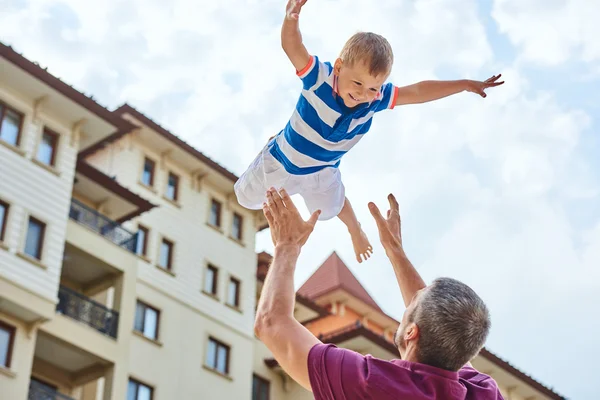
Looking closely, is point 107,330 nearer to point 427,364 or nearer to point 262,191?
point 262,191

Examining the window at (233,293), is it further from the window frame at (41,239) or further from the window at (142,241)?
the window frame at (41,239)

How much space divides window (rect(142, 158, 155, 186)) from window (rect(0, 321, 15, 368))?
1025 centimetres

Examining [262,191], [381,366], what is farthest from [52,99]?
[381,366]

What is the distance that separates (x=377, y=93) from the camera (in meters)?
6.95

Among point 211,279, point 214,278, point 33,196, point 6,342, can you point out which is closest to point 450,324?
point 6,342

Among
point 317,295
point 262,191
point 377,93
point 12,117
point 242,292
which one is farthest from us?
point 317,295

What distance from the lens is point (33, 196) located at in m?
30.9

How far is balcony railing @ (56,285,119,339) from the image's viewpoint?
103ft

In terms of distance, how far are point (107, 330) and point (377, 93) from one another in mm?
26294

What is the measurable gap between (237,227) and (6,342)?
1398 cm

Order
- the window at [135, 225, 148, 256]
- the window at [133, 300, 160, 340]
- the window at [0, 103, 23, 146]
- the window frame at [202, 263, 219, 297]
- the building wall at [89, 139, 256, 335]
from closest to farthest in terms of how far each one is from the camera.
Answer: the window at [0, 103, 23, 146] → the window at [133, 300, 160, 340] → the window at [135, 225, 148, 256] → the building wall at [89, 139, 256, 335] → the window frame at [202, 263, 219, 297]

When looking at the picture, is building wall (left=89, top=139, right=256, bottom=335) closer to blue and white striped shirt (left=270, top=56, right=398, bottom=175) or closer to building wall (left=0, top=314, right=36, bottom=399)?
building wall (left=0, top=314, right=36, bottom=399)

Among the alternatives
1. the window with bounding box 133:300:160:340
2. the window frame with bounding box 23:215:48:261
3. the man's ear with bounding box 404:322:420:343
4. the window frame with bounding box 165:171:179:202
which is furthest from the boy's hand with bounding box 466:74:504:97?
the window frame with bounding box 165:171:179:202

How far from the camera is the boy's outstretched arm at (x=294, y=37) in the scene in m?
6.51
